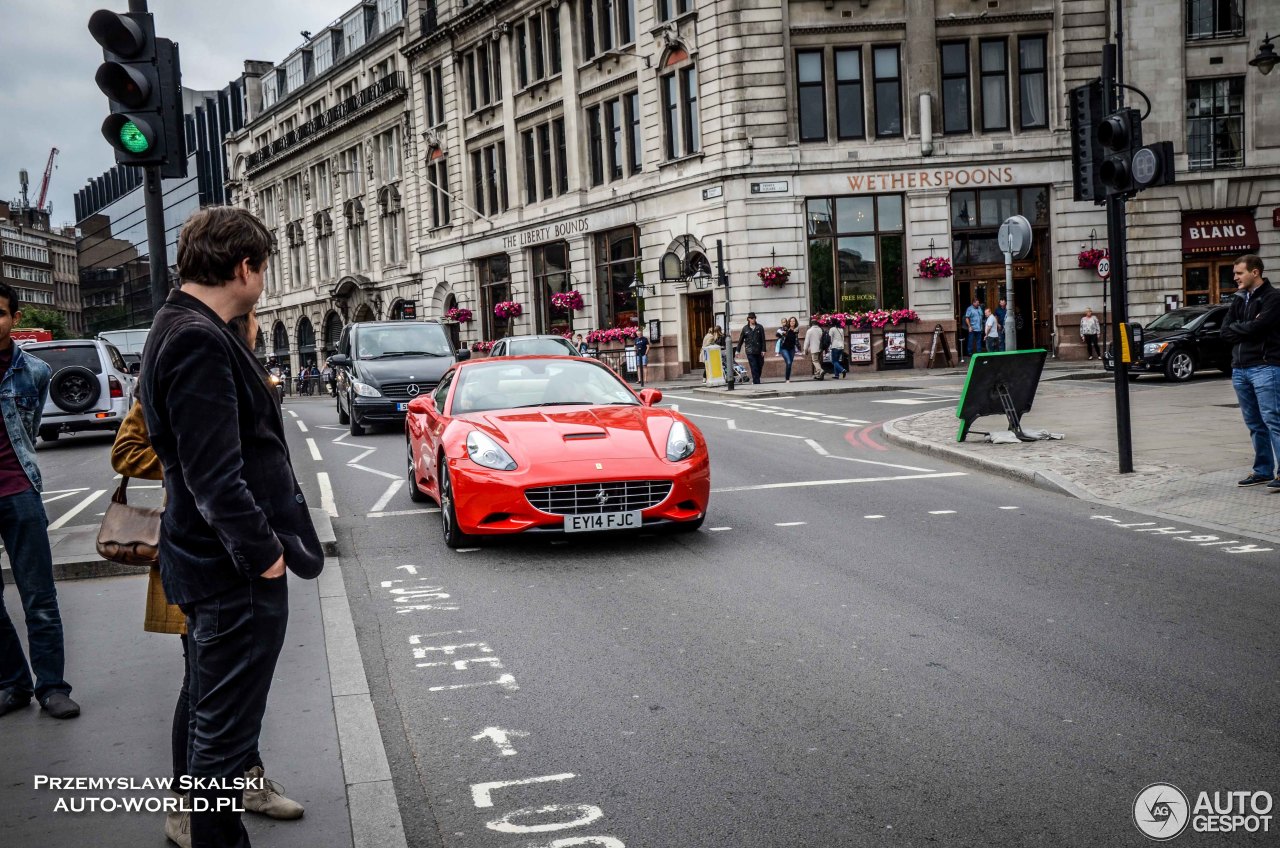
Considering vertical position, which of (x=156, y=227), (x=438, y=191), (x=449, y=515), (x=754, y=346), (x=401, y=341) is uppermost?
(x=438, y=191)

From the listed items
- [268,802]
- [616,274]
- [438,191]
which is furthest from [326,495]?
[438,191]

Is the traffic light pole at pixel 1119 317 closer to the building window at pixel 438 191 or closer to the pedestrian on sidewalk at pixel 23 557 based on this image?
the pedestrian on sidewalk at pixel 23 557

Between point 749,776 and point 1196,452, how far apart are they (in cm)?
997

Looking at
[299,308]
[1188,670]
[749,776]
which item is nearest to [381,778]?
[749,776]

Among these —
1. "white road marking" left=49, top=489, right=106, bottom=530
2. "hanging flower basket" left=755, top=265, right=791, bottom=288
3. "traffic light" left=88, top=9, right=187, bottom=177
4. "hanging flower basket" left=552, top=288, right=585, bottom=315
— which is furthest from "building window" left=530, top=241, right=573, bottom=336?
"traffic light" left=88, top=9, right=187, bottom=177

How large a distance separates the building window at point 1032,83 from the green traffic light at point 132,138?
3192 cm

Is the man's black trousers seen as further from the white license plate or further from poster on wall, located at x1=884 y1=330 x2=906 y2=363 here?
poster on wall, located at x1=884 y1=330 x2=906 y2=363

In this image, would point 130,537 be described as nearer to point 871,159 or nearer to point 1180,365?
point 1180,365

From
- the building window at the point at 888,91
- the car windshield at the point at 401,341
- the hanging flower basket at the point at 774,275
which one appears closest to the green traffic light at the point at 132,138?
the car windshield at the point at 401,341

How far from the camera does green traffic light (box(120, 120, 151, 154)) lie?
668 cm

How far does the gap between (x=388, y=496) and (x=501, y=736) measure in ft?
Answer: 24.9

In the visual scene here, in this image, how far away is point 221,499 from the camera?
300 centimetres

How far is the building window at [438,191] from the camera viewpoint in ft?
171

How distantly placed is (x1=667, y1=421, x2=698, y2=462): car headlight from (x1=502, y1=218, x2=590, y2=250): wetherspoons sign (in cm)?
3328
